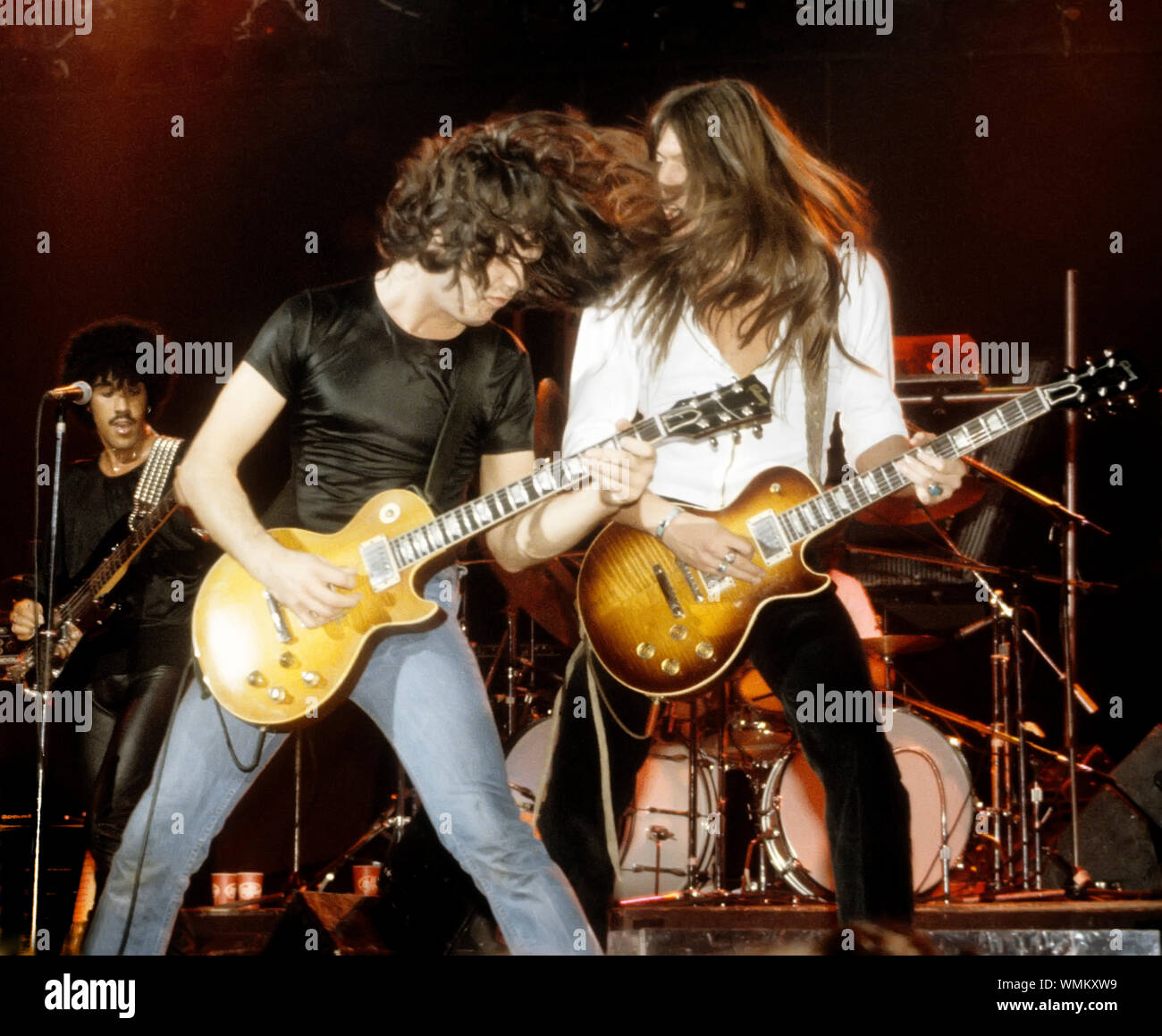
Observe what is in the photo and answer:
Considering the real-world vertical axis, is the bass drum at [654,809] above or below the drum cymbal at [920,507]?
below

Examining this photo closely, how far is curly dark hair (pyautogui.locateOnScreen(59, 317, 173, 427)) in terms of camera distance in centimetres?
556

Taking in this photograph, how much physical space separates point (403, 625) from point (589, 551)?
0.66 metres

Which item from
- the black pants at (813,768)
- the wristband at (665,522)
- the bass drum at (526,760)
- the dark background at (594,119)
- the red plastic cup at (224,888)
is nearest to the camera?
the black pants at (813,768)

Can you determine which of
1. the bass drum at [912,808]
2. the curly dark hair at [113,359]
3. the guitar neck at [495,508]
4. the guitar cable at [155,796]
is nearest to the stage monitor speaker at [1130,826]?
the bass drum at [912,808]

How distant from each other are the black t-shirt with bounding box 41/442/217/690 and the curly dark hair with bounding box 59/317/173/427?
0.52 meters

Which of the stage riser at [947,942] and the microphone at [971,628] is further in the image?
the microphone at [971,628]

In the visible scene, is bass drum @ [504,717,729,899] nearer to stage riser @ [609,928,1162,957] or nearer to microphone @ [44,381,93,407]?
stage riser @ [609,928,1162,957]

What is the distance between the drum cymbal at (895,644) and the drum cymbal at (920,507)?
1.68 ft

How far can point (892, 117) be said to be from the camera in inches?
279

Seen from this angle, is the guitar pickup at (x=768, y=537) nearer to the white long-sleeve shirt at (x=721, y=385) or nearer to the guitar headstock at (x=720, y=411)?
the white long-sleeve shirt at (x=721, y=385)

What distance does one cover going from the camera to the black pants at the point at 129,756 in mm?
4609

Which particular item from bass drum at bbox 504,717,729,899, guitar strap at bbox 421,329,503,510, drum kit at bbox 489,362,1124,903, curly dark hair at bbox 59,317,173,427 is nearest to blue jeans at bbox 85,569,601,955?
guitar strap at bbox 421,329,503,510
